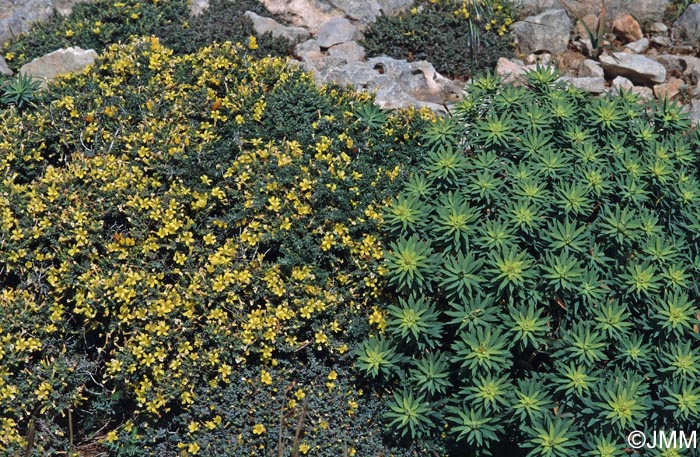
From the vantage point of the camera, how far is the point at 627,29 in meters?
6.89

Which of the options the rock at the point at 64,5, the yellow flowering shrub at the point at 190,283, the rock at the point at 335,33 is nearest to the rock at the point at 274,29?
the rock at the point at 335,33

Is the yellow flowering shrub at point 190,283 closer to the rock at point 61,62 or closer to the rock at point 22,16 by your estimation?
the rock at point 61,62

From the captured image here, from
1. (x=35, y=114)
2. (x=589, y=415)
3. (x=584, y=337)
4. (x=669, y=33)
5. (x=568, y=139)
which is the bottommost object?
(x=669, y=33)

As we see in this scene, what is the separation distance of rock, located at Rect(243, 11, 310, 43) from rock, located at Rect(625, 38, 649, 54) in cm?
269

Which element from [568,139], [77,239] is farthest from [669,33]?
[77,239]

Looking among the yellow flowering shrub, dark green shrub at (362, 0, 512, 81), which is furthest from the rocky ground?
the yellow flowering shrub

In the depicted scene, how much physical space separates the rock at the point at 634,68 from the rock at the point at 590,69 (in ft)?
0.22

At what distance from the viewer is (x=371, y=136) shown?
15.2 ft

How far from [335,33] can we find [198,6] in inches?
47.3

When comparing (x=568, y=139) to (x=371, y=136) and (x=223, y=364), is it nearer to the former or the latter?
(x=371, y=136)

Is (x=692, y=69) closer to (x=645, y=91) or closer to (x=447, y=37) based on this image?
(x=645, y=91)

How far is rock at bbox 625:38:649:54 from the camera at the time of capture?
680 cm

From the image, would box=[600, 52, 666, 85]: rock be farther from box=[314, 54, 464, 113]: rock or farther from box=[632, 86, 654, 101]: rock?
box=[314, 54, 464, 113]: rock

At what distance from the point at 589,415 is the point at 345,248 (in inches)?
57.0
